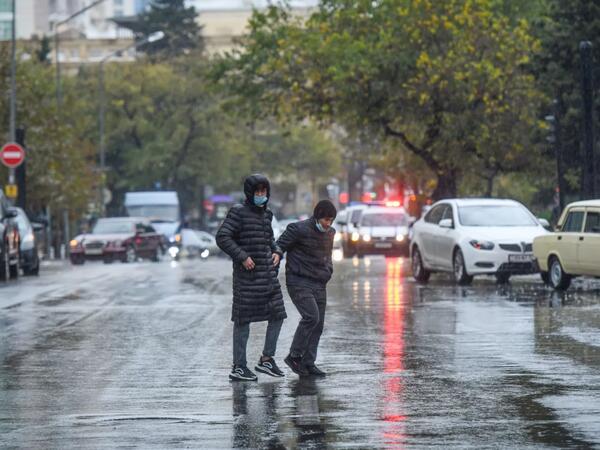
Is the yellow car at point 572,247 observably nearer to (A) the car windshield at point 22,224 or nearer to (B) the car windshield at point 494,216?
(B) the car windshield at point 494,216

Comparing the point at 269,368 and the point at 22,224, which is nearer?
the point at 269,368

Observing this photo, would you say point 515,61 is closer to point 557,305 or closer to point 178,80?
point 557,305

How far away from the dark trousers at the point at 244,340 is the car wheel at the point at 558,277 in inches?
573

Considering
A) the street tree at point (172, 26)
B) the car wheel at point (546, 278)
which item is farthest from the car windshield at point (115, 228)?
the street tree at point (172, 26)

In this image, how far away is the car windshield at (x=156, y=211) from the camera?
72125 mm

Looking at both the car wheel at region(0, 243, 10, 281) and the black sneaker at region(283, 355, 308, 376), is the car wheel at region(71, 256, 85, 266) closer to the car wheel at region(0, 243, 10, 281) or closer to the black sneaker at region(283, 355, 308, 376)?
the car wheel at region(0, 243, 10, 281)

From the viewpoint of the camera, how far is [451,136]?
174 feet

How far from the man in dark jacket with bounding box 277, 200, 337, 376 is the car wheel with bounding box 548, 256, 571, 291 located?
14.2 meters

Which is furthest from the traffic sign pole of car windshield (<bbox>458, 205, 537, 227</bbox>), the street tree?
the street tree

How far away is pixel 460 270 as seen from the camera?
30.6 meters

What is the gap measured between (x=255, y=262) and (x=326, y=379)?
111cm

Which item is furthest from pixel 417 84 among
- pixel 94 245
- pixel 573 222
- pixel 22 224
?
pixel 573 222

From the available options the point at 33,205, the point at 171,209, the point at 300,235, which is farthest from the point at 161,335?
the point at 171,209

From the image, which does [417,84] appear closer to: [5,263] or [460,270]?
[5,263]
